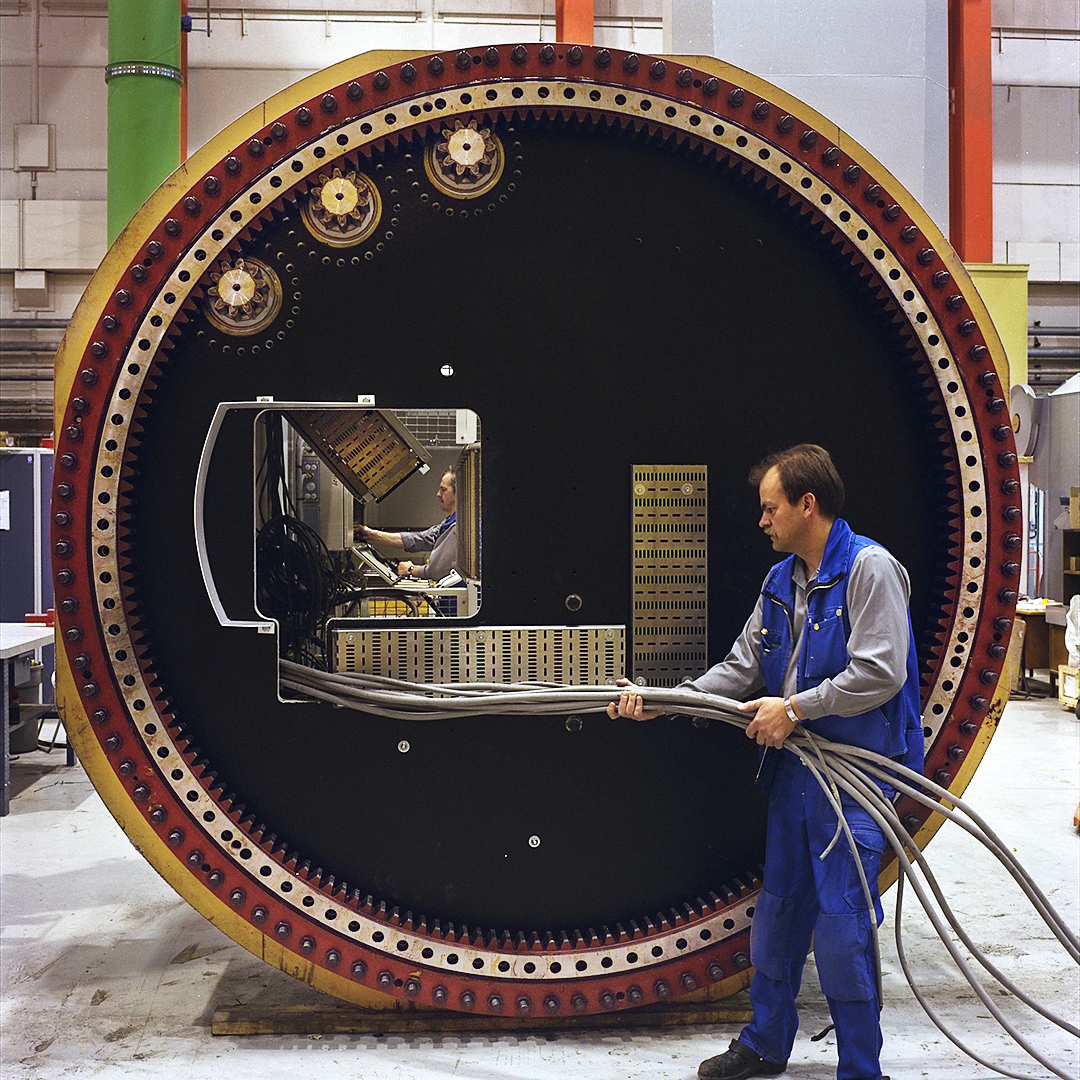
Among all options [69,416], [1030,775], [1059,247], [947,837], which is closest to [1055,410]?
[1059,247]

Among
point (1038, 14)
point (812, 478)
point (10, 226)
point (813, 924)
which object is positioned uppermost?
point (1038, 14)

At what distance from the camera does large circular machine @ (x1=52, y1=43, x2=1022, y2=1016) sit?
291 cm

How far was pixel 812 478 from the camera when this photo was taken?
8.90 ft

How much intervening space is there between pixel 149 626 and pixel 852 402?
2.01m

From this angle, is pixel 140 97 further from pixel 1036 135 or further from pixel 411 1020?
pixel 1036 135

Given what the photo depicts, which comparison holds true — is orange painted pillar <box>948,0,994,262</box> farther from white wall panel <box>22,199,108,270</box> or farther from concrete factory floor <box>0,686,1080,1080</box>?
white wall panel <box>22,199,108,270</box>

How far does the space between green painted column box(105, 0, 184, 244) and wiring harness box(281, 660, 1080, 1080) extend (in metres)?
4.43

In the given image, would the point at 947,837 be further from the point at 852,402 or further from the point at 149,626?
the point at 149,626

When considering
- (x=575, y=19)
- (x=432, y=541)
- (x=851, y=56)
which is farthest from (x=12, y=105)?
(x=851, y=56)

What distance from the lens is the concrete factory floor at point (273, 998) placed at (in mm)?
2893

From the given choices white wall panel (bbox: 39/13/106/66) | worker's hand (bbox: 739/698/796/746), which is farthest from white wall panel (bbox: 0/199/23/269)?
worker's hand (bbox: 739/698/796/746)

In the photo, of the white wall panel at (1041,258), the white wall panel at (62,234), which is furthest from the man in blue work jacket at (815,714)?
the white wall panel at (1041,258)

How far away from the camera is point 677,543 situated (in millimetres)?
3119

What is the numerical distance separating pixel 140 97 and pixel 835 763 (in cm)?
562
